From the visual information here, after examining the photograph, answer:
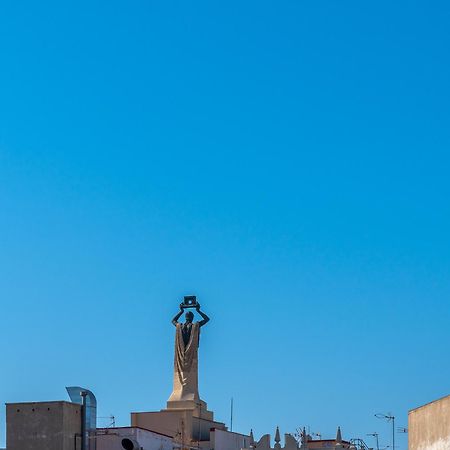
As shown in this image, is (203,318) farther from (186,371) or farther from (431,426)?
(431,426)

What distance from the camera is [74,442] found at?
3950cm

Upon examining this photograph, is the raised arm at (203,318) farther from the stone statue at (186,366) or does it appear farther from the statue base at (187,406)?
the statue base at (187,406)

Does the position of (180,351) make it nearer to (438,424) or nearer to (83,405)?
(83,405)

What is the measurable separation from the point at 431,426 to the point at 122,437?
26610mm

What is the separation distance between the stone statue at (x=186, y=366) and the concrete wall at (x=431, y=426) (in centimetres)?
2976

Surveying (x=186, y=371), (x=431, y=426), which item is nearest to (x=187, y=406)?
(x=186, y=371)

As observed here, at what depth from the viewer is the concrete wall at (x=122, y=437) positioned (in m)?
49.7

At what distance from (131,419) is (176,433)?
11.5ft

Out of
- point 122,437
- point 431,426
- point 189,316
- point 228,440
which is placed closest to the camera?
point 431,426

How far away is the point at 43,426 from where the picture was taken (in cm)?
3894

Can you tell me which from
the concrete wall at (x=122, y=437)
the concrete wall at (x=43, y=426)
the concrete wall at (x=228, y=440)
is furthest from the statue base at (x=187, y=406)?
the concrete wall at (x=43, y=426)

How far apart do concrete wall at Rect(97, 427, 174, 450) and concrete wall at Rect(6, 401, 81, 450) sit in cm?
1018

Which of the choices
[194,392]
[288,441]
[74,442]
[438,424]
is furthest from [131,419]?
[438,424]

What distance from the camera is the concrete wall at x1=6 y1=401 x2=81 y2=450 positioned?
3872 centimetres
